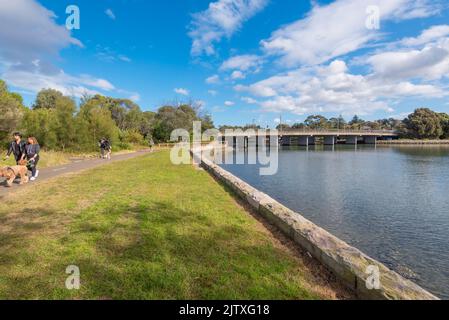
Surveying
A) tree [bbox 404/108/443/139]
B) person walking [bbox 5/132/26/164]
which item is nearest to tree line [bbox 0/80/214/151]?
person walking [bbox 5/132/26/164]

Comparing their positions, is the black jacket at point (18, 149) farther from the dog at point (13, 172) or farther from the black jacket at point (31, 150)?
the dog at point (13, 172)

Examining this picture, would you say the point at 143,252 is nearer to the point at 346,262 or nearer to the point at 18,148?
the point at 346,262

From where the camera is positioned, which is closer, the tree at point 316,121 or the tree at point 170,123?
the tree at point 170,123

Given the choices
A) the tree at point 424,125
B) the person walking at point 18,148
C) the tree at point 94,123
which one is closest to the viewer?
the person walking at point 18,148

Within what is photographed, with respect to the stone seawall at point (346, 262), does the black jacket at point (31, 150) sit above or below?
above

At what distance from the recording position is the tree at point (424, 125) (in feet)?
289

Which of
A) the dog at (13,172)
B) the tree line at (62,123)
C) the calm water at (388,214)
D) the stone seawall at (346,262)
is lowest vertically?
the calm water at (388,214)

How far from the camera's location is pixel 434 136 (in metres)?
91.1

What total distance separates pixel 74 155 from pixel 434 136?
107276 mm

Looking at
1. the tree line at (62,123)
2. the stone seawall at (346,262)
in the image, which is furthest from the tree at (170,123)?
the stone seawall at (346,262)

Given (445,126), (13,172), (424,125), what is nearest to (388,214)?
A: (13,172)

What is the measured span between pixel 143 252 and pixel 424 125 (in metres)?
107

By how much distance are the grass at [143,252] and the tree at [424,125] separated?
103732mm

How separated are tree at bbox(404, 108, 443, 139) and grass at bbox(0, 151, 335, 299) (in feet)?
340
